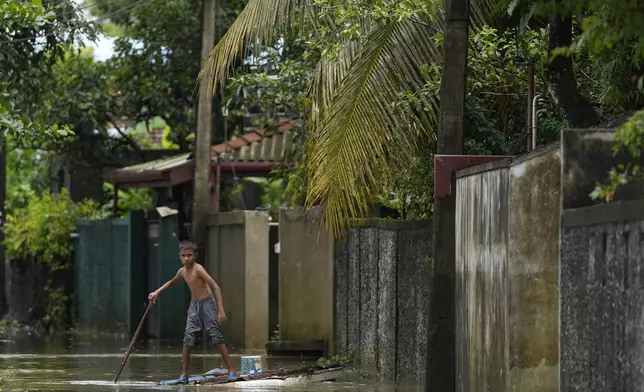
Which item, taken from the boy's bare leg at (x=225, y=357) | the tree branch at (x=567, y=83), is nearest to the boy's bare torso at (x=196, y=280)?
the boy's bare leg at (x=225, y=357)

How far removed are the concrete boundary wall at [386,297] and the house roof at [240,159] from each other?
691 centimetres

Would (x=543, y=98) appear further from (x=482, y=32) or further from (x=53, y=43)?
(x=53, y=43)

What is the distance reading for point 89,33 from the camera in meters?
26.5

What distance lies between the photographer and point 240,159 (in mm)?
27547

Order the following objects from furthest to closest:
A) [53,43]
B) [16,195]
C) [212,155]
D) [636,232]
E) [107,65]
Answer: [16,195] < [107,65] < [212,155] < [53,43] < [636,232]

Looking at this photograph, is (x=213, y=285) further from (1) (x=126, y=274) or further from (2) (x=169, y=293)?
(1) (x=126, y=274)

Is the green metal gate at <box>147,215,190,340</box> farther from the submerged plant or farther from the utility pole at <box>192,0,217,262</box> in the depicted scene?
the submerged plant

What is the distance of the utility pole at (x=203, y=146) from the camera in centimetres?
2586

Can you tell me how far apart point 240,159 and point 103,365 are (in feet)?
24.5

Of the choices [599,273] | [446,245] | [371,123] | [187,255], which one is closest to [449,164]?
[446,245]

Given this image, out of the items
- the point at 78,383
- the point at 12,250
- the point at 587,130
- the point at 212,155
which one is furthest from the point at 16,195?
the point at 587,130

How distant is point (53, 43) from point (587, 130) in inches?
626

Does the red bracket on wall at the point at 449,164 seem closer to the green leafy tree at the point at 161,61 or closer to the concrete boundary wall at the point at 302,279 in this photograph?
the concrete boundary wall at the point at 302,279

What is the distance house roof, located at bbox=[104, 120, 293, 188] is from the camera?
1066 inches
